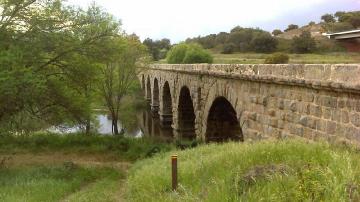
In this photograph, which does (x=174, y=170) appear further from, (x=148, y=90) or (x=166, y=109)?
(x=148, y=90)

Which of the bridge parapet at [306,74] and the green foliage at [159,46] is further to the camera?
the green foliage at [159,46]

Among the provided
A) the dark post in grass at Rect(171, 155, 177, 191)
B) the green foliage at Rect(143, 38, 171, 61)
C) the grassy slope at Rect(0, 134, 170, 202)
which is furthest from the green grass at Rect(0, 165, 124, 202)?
the green foliage at Rect(143, 38, 171, 61)

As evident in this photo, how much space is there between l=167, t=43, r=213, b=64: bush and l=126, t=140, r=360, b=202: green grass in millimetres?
48309

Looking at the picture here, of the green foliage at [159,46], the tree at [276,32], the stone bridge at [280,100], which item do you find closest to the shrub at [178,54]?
the tree at [276,32]

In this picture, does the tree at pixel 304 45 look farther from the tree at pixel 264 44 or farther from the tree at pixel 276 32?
the tree at pixel 276 32

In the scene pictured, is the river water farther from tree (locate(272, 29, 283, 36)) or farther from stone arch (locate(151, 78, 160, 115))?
tree (locate(272, 29, 283, 36))

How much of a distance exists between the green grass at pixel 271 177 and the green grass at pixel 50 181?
284cm

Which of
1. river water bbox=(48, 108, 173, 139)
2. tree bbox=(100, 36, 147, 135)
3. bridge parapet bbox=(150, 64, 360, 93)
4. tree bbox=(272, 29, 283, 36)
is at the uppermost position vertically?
tree bbox=(272, 29, 283, 36)

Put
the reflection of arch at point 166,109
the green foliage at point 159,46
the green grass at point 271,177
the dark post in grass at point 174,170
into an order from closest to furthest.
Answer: the green grass at point 271,177 → the dark post in grass at point 174,170 → the reflection of arch at point 166,109 → the green foliage at point 159,46

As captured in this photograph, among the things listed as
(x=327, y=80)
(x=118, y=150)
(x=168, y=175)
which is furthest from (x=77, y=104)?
(x=327, y=80)

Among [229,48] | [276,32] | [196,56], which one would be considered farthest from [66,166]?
[276,32]

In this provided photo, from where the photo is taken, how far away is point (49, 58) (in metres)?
14.8

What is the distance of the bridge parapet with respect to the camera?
23.9ft

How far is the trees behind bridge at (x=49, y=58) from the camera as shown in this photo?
514 inches
